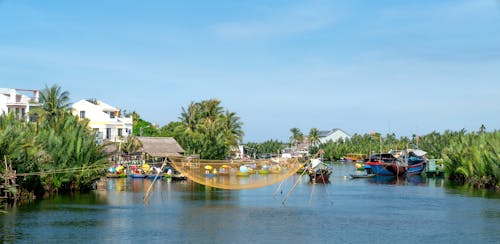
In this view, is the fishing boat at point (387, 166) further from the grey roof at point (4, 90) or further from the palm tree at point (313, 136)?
the palm tree at point (313, 136)

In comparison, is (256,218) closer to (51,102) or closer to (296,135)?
(51,102)

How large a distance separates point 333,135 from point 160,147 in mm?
67228

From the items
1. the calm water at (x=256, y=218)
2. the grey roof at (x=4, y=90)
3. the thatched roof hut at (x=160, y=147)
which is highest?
the grey roof at (x=4, y=90)

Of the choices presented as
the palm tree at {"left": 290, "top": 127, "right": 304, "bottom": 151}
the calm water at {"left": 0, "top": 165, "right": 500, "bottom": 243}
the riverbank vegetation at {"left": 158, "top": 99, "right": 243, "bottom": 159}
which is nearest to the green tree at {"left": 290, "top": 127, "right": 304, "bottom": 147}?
the palm tree at {"left": 290, "top": 127, "right": 304, "bottom": 151}

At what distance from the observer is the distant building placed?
382 feet

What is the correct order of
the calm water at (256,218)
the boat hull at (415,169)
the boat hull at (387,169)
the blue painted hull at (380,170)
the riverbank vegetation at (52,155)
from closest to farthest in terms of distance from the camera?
1. the calm water at (256,218)
2. the riverbank vegetation at (52,155)
3. the boat hull at (387,169)
4. the blue painted hull at (380,170)
5. the boat hull at (415,169)

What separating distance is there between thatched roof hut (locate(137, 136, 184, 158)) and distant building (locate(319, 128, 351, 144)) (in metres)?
63.0

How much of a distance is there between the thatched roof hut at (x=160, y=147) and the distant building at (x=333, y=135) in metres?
63.0

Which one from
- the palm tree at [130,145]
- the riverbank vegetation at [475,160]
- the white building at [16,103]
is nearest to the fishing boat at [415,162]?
the riverbank vegetation at [475,160]

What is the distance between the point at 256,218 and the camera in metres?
25.8

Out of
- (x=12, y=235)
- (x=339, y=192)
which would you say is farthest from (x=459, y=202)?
(x=12, y=235)

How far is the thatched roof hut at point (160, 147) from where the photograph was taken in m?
52.2

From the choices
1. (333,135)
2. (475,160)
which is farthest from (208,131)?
(333,135)

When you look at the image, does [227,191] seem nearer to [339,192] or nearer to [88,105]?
[339,192]
